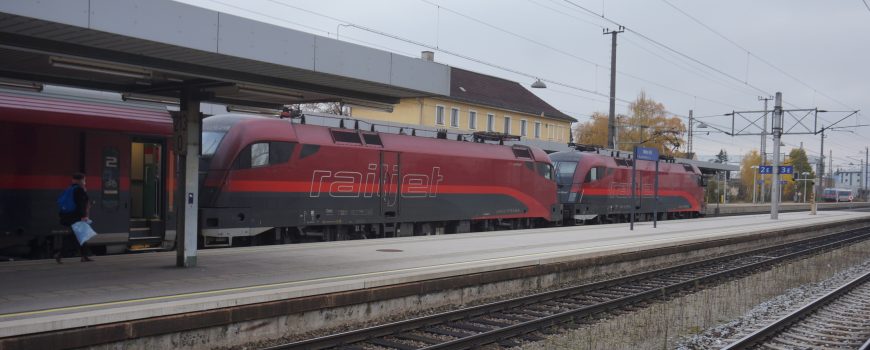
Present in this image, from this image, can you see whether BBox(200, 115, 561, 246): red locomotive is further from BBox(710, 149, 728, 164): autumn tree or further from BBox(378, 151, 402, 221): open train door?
BBox(710, 149, 728, 164): autumn tree

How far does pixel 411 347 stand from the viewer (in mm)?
8570

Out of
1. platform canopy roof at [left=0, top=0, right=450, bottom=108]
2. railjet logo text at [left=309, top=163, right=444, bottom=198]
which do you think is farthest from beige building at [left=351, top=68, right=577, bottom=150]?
platform canopy roof at [left=0, top=0, right=450, bottom=108]

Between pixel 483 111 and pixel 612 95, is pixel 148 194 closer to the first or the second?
pixel 612 95

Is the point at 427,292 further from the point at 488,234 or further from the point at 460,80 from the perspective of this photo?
the point at 460,80

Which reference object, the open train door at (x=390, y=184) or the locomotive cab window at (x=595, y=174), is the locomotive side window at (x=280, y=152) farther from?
the locomotive cab window at (x=595, y=174)

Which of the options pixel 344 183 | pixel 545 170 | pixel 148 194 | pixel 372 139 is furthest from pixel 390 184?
pixel 545 170

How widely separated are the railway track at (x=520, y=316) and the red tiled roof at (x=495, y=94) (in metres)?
36.5

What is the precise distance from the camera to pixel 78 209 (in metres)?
10.8

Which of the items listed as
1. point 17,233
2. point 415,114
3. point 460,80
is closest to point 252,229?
point 17,233

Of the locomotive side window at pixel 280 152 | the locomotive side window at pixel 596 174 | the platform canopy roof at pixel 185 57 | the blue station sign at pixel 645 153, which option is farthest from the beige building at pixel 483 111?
the platform canopy roof at pixel 185 57

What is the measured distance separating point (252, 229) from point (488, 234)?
719 centimetres

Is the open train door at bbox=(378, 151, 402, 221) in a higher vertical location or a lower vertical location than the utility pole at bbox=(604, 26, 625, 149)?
lower

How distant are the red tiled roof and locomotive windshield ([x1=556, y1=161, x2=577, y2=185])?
74.2 feet

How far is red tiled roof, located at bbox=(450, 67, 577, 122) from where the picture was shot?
176 feet
